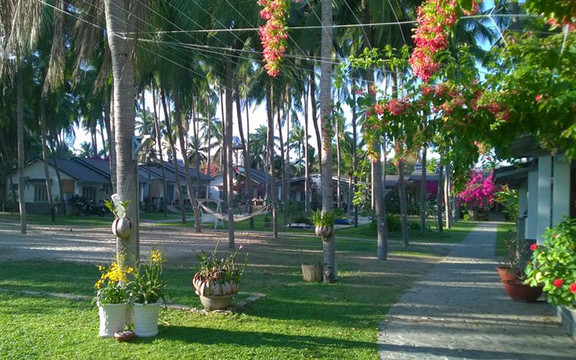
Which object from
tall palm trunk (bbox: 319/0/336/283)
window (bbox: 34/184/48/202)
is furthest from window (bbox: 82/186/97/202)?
tall palm trunk (bbox: 319/0/336/283)

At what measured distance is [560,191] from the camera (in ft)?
27.4

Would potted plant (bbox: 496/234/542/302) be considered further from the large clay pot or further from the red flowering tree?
the red flowering tree

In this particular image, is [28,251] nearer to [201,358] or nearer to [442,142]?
[201,358]

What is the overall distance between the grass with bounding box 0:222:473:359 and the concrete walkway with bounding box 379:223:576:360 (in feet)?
1.04

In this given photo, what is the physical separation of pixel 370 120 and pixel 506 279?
17.1 ft

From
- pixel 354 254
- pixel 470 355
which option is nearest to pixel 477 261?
pixel 354 254

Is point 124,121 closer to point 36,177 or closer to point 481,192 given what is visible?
point 36,177

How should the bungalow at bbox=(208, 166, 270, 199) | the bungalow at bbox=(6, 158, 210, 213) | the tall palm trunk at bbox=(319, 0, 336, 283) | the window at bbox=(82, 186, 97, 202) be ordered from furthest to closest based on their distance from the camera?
1. the bungalow at bbox=(208, 166, 270, 199)
2. the window at bbox=(82, 186, 97, 202)
3. the bungalow at bbox=(6, 158, 210, 213)
4. the tall palm trunk at bbox=(319, 0, 336, 283)

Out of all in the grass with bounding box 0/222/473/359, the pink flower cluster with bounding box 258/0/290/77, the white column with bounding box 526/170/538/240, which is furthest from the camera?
the white column with bounding box 526/170/538/240

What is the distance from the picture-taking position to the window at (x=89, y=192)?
1490 inches

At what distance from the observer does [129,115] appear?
709cm

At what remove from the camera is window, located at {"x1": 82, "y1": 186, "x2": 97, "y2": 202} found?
37.8m

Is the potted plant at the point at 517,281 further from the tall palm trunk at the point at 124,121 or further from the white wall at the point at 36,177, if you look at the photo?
the white wall at the point at 36,177

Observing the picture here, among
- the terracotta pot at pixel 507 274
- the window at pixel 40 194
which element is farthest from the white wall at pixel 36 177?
the terracotta pot at pixel 507 274
